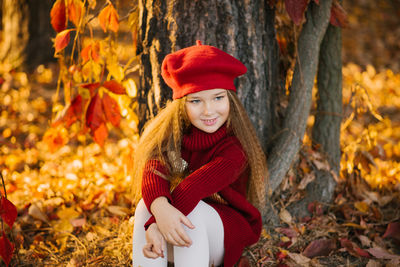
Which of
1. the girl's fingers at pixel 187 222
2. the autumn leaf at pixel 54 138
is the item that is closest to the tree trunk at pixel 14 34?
the autumn leaf at pixel 54 138

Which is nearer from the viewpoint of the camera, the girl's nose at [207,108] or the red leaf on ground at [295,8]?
the girl's nose at [207,108]

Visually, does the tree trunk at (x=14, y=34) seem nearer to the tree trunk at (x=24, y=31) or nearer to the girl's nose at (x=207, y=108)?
the tree trunk at (x=24, y=31)

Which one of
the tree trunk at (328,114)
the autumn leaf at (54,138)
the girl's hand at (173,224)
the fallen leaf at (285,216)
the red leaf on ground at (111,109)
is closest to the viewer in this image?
the girl's hand at (173,224)

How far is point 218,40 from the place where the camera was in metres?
1.90

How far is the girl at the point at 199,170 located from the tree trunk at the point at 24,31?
3.61m

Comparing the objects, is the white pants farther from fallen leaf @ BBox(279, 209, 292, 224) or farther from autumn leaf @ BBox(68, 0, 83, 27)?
autumn leaf @ BBox(68, 0, 83, 27)

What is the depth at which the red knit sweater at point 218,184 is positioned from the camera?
1.50 meters

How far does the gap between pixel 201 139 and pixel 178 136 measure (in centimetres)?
12

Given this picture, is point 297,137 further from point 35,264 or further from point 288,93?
point 35,264

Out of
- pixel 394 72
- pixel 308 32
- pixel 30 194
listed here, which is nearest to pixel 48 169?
pixel 30 194

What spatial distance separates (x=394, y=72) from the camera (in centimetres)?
502

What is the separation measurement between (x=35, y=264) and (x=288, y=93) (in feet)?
5.75

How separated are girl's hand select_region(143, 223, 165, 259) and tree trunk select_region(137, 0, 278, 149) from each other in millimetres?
775

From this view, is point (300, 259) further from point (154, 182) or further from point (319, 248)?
point (154, 182)
